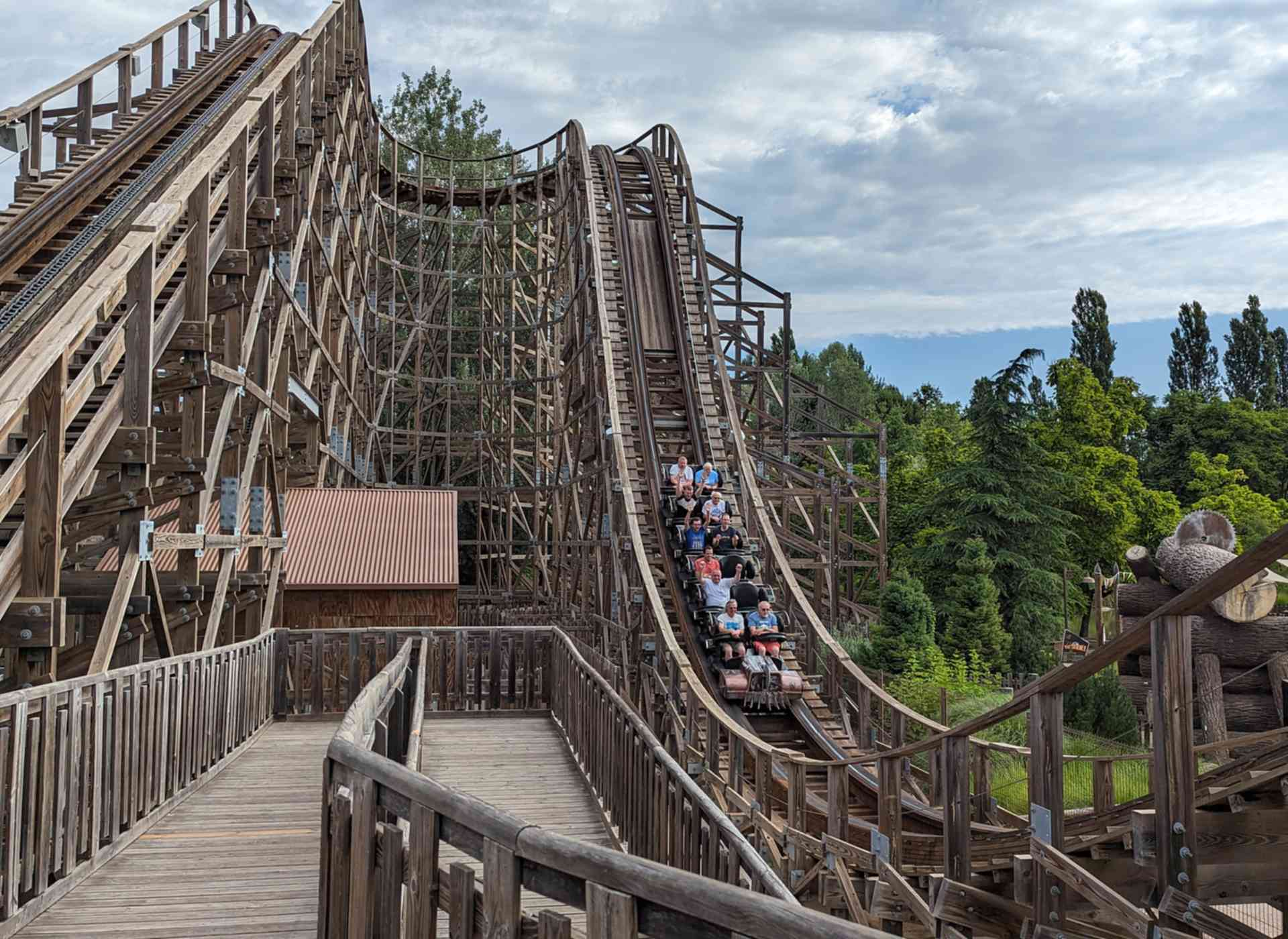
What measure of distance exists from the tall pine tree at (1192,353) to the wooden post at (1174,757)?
199 feet

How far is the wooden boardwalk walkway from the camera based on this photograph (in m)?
4.34

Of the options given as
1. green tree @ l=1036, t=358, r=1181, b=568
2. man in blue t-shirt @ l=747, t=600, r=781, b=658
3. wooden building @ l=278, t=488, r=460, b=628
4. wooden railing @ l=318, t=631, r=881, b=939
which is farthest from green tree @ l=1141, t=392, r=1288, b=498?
wooden railing @ l=318, t=631, r=881, b=939

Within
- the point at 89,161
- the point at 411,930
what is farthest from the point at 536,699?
the point at 411,930

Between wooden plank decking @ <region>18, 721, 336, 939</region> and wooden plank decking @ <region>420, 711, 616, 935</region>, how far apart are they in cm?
78

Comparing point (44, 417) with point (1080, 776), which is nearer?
point (44, 417)

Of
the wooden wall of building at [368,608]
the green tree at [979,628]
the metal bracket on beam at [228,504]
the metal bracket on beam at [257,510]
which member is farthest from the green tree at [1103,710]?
the metal bracket on beam at [228,504]

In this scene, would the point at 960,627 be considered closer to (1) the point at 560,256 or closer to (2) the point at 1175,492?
(1) the point at 560,256

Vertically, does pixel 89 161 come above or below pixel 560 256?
below

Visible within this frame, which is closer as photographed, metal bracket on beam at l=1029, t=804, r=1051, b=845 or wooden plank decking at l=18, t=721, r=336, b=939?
wooden plank decking at l=18, t=721, r=336, b=939

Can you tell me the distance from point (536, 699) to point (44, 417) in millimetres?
6219

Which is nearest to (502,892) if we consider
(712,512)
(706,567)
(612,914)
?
(612,914)

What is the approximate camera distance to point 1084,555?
30266 millimetres

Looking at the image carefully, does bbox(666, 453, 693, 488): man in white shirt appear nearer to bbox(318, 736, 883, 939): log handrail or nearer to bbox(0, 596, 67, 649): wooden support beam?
bbox(0, 596, 67, 649): wooden support beam

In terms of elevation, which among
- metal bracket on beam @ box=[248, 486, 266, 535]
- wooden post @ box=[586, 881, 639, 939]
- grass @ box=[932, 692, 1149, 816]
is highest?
metal bracket on beam @ box=[248, 486, 266, 535]
